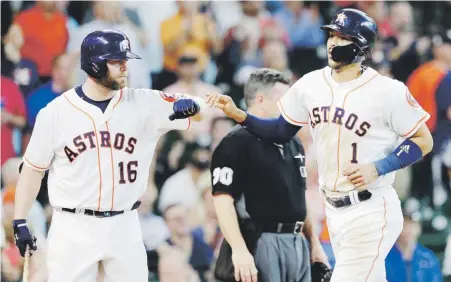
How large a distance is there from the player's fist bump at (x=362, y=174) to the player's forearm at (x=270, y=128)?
2.18 feet

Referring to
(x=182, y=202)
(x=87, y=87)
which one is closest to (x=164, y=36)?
(x=182, y=202)

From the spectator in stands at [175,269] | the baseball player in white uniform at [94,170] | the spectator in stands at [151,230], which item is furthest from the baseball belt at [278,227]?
the spectator in stands at [151,230]

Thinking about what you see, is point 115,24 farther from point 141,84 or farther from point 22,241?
point 22,241

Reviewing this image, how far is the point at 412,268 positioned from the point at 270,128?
2.10 metres

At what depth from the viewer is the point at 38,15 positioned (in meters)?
10.0

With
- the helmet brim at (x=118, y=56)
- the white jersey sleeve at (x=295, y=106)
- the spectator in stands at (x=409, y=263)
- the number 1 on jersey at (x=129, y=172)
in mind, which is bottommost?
the spectator in stands at (x=409, y=263)

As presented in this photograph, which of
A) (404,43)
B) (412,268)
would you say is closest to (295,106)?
(412,268)

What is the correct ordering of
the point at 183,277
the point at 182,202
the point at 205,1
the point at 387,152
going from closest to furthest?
1. the point at 387,152
2. the point at 183,277
3. the point at 182,202
4. the point at 205,1

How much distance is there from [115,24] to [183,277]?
2.77 metres

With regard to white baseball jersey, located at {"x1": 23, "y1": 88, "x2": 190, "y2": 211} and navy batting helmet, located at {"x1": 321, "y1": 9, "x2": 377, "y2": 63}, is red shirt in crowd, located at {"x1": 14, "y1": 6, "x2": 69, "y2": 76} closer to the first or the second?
white baseball jersey, located at {"x1": 23, "y1": 88, "x2": 190, "y2": 211}

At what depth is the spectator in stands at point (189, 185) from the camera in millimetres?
9367

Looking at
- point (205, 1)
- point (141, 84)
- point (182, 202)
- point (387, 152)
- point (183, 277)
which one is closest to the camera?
point (387, 152)

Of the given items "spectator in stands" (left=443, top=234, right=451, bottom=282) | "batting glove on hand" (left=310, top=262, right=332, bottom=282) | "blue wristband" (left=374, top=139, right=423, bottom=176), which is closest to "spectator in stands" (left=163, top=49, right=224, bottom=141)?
"spectator in stands" (left=443, top=234, right=451, bottom=282)

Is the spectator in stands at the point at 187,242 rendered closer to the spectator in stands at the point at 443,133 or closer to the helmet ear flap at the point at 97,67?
the spectator in stands at the point at 443,133
